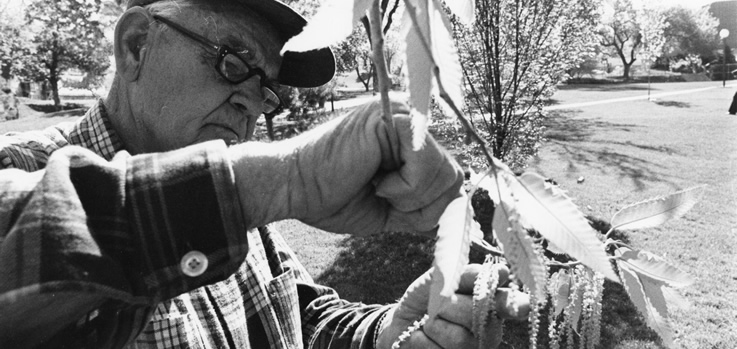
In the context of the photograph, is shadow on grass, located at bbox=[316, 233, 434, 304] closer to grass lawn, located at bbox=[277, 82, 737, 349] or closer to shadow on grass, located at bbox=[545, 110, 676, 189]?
grass lawn, located at bbox=[277, 82, 737, 349]

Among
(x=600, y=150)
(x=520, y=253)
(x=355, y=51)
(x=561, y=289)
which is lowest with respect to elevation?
(x=600, y=150)

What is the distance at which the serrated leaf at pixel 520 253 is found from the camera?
0.74 m

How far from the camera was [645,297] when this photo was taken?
4.09ft

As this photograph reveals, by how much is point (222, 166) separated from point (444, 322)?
2.96ft

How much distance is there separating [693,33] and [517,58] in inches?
2121

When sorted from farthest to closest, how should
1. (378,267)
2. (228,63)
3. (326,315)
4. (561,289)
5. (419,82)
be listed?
(378,267), (326,315), (228,63), (561,289), (419,82)

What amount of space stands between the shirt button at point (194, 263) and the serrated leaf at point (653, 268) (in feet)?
2.82

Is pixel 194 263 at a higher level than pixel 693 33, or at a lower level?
lower

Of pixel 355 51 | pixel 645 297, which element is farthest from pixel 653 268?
pixel 355 51

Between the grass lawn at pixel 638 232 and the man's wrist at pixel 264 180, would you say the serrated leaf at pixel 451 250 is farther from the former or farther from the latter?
the grass lawn at pixel 638 232

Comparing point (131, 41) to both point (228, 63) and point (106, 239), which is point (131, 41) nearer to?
point (228, 63)

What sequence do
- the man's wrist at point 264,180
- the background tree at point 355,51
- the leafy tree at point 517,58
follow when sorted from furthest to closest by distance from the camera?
the leafy tree at point 517,58 < the background tree at point 355,51 < the man's wrist at point 264,180

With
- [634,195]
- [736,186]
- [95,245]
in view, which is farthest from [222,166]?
[736,186]

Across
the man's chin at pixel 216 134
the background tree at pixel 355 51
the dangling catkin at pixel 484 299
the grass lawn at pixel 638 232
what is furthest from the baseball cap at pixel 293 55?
the grass lawn at pixel 638 232
